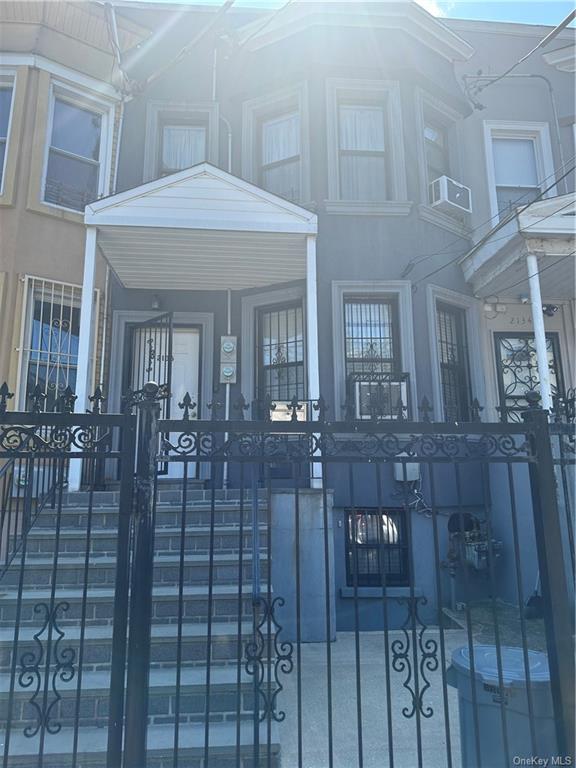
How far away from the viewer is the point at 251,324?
7.52m

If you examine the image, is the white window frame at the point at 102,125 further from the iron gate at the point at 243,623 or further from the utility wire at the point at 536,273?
the utility wire at the point at 536,273

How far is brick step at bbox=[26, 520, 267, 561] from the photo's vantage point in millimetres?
4551

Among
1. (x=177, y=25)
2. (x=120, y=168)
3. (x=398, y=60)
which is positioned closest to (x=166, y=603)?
(x=120, y=168)

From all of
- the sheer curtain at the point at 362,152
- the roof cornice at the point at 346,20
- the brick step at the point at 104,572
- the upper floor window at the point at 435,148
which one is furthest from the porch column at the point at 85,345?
the upper floor window at the point at 435,148

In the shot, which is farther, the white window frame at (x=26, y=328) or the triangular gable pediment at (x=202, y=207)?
the white window frame at (x=26, y=328)

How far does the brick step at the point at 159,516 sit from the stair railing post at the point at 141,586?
7.66 ft

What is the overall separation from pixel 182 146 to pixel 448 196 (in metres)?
4.22

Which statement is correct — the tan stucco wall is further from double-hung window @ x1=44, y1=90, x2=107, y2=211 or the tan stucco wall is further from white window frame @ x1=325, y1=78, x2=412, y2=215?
white window frame @ x1=325, y1=78, x2=412, y2=215

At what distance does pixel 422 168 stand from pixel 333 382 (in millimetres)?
3582

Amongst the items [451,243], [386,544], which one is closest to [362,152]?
[451,243]

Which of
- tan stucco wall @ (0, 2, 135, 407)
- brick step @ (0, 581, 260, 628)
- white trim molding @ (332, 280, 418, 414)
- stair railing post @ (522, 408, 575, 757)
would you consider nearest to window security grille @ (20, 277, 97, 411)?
tan stucco wall @ (0, 2, 135, 407)

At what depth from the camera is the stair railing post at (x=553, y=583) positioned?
2479 millimetres

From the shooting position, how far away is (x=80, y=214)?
7207mm

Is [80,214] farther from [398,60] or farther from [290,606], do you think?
[290,606]
